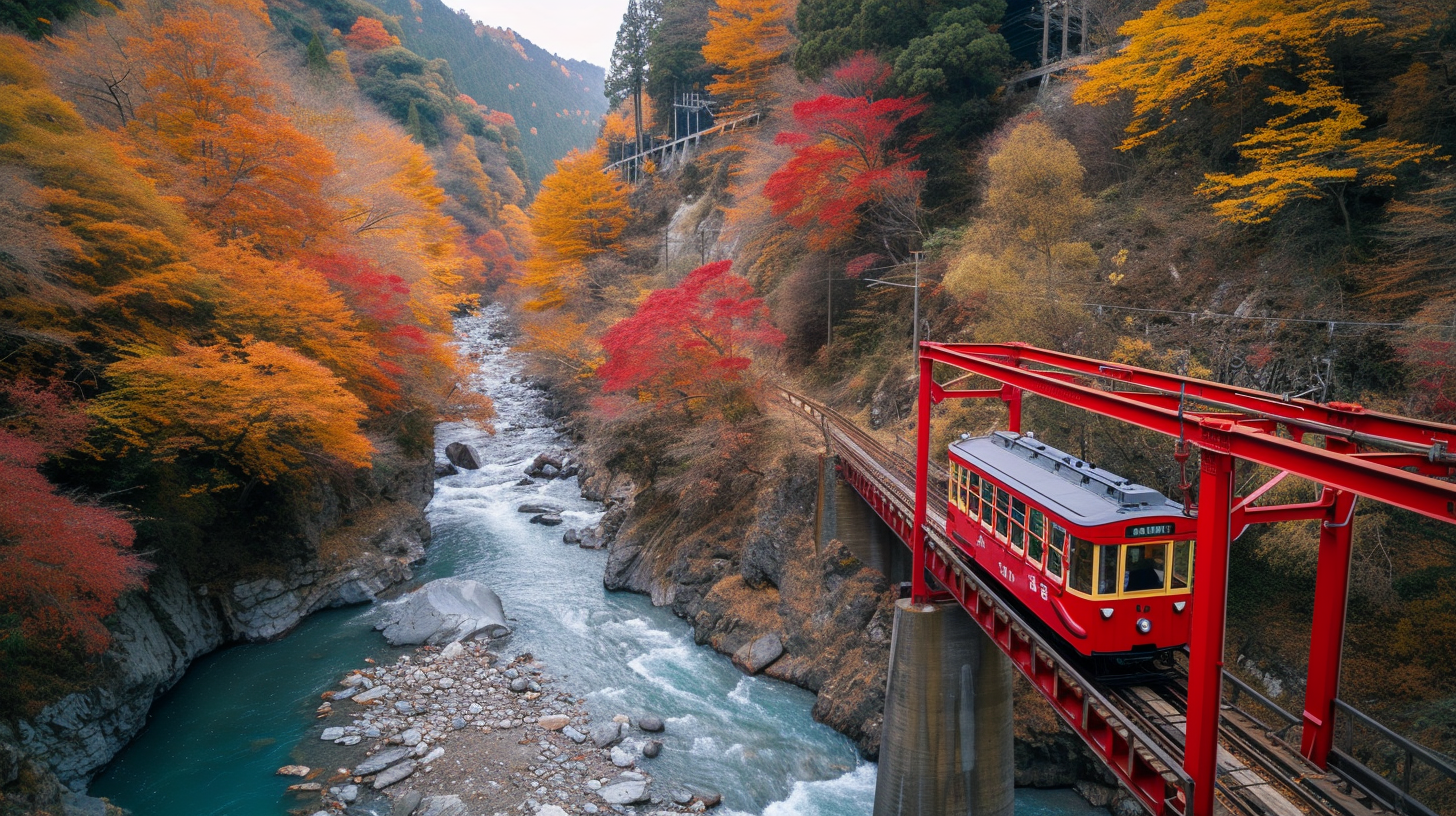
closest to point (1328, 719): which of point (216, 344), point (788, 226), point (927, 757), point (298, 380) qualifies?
point (927, 757)

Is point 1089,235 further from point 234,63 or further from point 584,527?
point 234,63

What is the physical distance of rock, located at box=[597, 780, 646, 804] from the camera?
42.6 ft

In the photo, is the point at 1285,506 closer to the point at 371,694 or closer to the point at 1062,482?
the point at 1062,482

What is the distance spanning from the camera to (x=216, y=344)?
1730 centimetres

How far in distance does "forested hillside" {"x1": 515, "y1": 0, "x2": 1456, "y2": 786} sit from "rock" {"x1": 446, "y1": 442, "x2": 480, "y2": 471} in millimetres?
6582

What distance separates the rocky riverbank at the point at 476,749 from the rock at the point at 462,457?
52.6 feet

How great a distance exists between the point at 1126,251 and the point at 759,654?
1555cm

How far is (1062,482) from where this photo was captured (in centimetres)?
1002

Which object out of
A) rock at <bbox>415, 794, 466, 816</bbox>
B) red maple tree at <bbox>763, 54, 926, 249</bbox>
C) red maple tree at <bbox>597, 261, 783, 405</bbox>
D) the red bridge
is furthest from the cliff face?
red maple tree at <bbox>763, 54, 926, 249</bbox>

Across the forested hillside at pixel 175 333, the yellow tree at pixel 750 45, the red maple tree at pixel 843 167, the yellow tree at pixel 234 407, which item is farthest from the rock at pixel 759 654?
the yellow tree at pixel 750 45

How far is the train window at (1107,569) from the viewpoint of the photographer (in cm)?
840

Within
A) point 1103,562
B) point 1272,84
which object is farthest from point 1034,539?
point 1272,84

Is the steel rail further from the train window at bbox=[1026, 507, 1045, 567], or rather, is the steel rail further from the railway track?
the railway track

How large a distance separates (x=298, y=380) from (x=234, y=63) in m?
13.3
